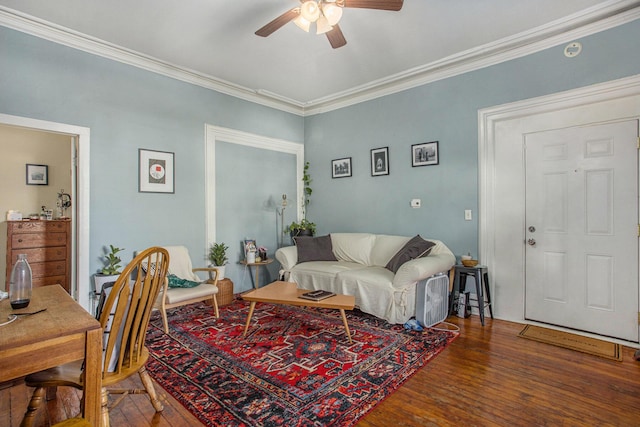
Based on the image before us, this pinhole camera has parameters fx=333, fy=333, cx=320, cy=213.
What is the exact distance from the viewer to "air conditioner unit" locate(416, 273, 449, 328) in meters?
3.12

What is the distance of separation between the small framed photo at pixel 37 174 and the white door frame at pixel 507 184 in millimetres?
6087

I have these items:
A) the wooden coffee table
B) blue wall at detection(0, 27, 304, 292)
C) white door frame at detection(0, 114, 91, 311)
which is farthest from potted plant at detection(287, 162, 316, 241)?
white door frame at detection(0, 114, 91, 311)

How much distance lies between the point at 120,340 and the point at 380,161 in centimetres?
365

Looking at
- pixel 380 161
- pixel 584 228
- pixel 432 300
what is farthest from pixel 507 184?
pixel 380 161

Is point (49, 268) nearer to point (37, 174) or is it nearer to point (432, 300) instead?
point (37, 174)

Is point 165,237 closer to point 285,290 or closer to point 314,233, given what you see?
point 285,290

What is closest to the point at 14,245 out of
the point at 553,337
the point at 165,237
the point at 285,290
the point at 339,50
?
the point at 165,237

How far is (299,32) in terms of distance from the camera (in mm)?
3148

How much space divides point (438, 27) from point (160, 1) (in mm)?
2374

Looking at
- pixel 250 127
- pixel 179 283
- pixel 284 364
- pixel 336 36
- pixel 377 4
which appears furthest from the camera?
pixel 250 127

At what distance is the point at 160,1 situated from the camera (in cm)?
265

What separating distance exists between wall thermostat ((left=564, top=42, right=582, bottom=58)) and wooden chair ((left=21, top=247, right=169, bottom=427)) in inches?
147

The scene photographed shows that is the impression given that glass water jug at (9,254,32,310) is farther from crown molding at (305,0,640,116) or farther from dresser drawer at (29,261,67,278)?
crown molding at (305,0,640,116)

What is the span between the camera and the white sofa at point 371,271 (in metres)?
3.18
